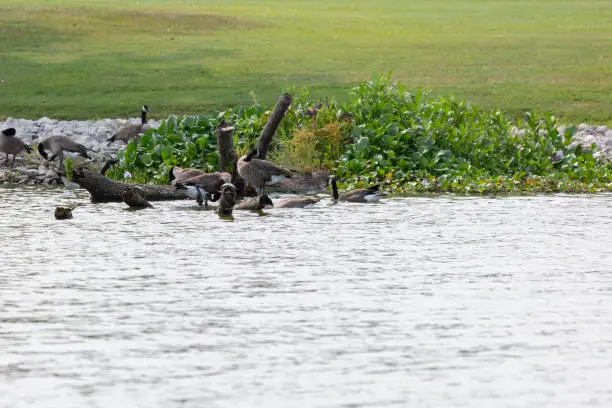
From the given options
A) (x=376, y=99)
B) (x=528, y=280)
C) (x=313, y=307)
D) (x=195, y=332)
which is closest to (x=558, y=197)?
(x=376, y=99)

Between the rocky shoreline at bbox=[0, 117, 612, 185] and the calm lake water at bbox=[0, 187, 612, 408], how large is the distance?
563cm

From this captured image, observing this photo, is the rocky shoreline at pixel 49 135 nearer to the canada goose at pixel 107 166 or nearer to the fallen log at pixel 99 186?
the canada goose at pixel 107 166

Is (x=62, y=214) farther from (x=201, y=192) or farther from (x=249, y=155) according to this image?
(x=249, y=155)

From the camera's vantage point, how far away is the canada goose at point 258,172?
22109mm

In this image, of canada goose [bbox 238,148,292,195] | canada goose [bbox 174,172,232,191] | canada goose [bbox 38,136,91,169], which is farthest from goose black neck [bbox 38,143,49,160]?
canada goose [bbox 238,148,292,195]

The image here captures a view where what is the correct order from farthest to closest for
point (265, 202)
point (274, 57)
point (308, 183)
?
1. point (274, 57)
2. point (308, 183)
3. point (265, 202)

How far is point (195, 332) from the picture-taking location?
1179 cm

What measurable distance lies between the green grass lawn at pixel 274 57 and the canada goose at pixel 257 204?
5.25m

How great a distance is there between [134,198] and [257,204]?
6.35 ft

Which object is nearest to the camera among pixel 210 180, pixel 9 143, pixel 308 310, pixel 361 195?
pixel 308 310

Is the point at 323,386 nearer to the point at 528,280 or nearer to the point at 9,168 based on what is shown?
the point at 528,280

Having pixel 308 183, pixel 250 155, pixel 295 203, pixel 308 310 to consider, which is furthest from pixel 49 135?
pixel 308 310

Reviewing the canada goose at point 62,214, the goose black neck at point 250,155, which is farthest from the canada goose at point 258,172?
the canada goose at point 62,214

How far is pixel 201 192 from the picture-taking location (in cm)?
2200
